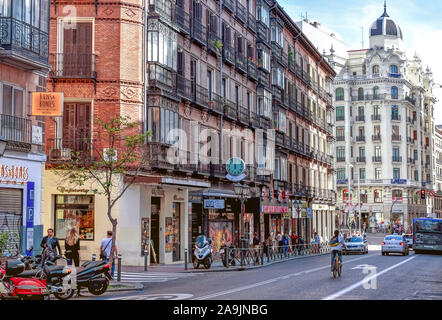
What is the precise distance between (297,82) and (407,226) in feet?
160

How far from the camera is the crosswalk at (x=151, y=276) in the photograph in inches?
949

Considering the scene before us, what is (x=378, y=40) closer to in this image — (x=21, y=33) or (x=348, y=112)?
(x=348, y=112)

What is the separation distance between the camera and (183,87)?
3534 cm

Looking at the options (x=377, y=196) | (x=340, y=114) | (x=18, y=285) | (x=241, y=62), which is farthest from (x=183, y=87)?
(x=340, y=114)

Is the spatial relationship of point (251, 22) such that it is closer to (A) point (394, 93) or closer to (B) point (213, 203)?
(B) point (213, 203)

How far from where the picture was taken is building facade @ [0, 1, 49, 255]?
22.4 meters

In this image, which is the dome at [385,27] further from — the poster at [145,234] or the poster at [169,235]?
the poster at [145,234]

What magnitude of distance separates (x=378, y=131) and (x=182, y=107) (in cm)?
7379

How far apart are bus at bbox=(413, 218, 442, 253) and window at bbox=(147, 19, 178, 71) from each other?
26.1 meters

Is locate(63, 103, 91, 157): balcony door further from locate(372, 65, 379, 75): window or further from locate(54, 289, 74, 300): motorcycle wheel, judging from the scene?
locate(372, 65, 379, 75): window

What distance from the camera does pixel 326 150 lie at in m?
74.2

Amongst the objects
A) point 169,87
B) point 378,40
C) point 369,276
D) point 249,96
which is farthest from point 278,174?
point 378,40

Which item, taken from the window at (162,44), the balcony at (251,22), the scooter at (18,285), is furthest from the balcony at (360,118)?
the scooter at (18,285)

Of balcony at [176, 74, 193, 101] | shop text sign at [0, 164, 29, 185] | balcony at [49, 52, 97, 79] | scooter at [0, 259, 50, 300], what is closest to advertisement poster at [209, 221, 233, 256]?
balcony at [176, 74, 193, 101]
